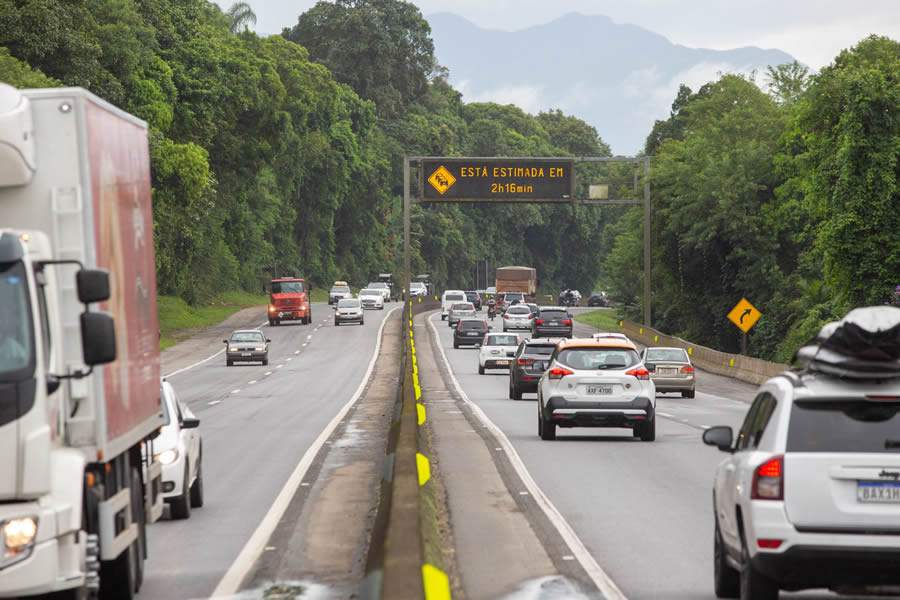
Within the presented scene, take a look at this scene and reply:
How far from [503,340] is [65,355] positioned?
51.0 m

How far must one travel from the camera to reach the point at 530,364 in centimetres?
4384

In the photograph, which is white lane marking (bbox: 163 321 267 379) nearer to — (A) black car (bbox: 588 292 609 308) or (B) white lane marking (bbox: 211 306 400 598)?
(B) white lane marking (bbox: 211 306 400 598)

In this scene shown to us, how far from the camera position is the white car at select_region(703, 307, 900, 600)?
1016 centimetres

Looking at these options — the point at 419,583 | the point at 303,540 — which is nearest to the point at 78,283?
the point at 419,583

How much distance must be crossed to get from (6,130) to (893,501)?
18.8 ft

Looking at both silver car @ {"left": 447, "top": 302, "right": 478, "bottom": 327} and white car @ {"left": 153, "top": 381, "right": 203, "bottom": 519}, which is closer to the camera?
white car @ {"left": 153, "top": 381, "right": 203, "bottom": 519}

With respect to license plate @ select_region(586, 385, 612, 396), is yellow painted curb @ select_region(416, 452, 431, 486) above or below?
below

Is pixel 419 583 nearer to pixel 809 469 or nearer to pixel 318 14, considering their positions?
pixel 809 469

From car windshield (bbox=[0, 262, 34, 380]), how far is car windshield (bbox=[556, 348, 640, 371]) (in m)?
18.9

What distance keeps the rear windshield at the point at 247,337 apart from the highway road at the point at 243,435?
108 cm

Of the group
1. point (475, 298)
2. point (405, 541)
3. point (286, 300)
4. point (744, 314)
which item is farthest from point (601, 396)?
point (475, 298)

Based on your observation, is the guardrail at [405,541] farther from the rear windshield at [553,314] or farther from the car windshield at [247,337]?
the rear windshield at [553,314]

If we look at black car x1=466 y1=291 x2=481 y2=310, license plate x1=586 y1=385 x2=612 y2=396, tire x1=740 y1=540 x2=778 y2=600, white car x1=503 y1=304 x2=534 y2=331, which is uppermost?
tire x1=740 y1=540 x2=778 y2=600

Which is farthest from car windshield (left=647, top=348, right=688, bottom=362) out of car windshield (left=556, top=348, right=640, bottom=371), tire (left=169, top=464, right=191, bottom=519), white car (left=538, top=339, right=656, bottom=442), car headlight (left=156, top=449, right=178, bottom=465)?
car headlight (left=156, top=449, right=178, bottom=465)
